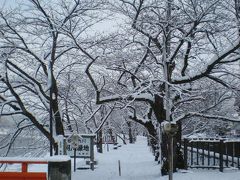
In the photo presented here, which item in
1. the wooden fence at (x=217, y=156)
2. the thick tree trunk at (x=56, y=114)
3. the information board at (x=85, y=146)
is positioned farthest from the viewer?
the information board at (x=85, y=146)

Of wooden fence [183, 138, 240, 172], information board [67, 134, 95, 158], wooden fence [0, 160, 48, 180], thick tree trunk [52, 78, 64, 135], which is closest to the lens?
wooden fence [0, 160, 48, 180]

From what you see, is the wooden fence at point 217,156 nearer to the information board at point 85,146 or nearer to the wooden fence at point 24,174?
the information board at point 85,146

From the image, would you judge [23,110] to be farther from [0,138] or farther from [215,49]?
[215,49]

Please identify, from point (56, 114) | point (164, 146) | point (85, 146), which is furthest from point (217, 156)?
point (56, 114)

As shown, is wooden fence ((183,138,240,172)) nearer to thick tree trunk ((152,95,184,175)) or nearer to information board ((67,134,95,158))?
thick tree trunk ((152,95,184,175))

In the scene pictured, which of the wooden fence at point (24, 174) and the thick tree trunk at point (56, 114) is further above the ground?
the thick tree trunk at point (56, 114)

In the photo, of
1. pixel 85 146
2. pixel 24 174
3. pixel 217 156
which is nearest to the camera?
pixel 24 174

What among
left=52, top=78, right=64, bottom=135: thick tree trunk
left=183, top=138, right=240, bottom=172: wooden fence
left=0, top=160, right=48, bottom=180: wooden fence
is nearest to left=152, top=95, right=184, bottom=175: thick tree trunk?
left=183, top=138, right=240, bottom=172: wooden fence

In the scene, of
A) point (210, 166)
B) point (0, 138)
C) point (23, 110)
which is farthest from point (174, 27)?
point (0, 138)

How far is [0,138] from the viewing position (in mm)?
22156

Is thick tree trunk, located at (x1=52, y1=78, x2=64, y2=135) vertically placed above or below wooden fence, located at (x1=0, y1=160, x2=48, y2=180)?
above

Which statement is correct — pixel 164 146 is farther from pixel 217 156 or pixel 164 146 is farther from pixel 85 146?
pixel 85 146

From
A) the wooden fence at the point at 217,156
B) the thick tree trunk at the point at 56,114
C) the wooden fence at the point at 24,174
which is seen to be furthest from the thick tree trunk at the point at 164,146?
the wooden fence at the point at 24,174

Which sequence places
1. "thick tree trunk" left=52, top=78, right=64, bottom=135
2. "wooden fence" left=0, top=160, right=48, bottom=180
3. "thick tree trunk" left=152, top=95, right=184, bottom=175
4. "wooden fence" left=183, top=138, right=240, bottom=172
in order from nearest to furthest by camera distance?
"wooden fence" left=0, top=160, right=48, bottom=180 < "wooden fence" left=183, top=138, right=240, bottom=172 < "thick tree trunk" left=152, top=95, right=184, bottom=175 < "thick tree trunk" left=52, top=78, right=64, bottom=135
